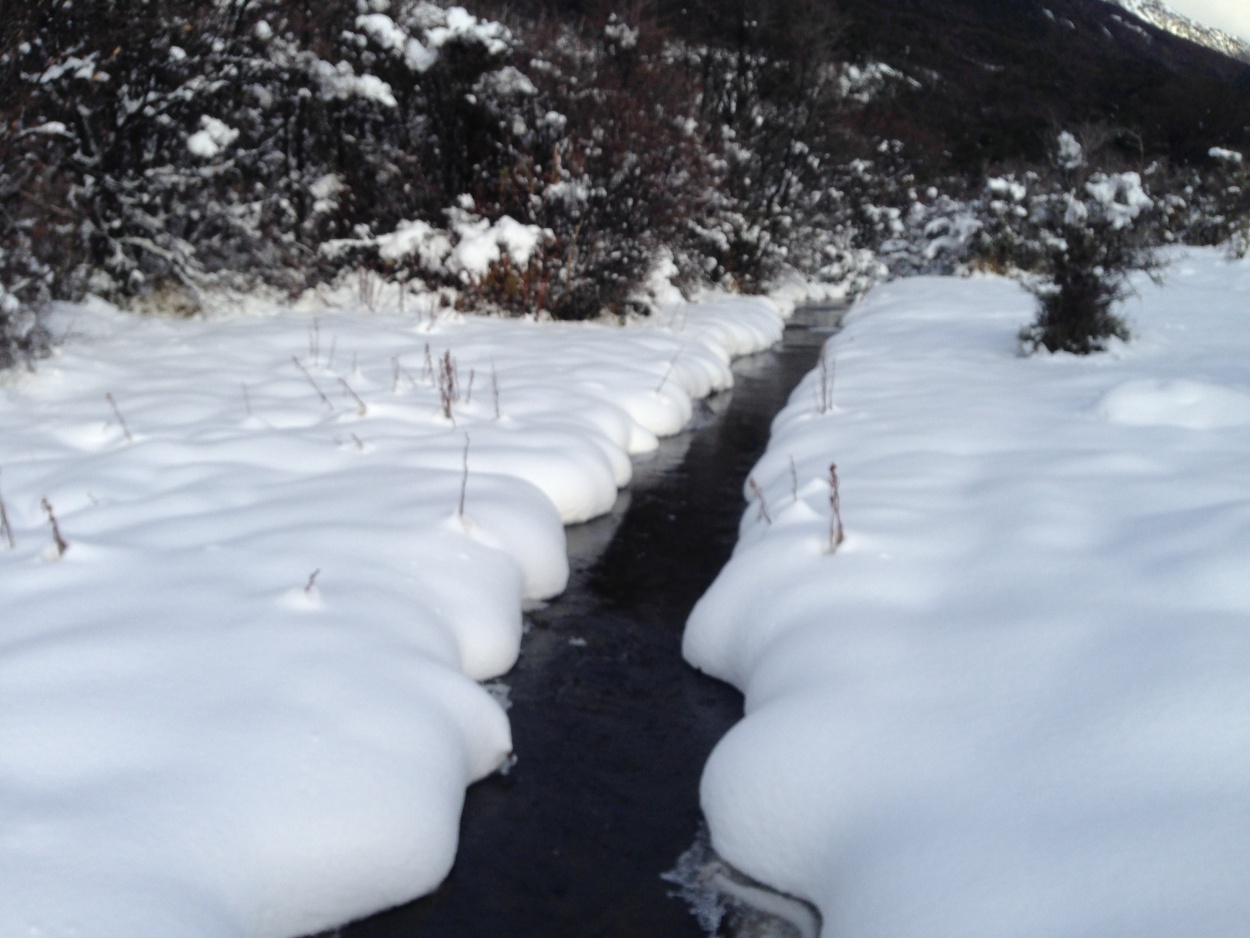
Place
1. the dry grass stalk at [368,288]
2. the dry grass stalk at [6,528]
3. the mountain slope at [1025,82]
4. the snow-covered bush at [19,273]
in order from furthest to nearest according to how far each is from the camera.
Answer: the mountain slope at [1025,82] → the dry grass stalk at [368,288] → the snow-covered bush at [19,273] → the dry grass stalk at [6,528]

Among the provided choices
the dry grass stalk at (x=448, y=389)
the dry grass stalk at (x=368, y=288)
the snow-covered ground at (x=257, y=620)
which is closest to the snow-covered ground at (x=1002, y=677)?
the snow-covered ground at (x=257, y=620)

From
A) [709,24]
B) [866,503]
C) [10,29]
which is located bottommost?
[866,503]

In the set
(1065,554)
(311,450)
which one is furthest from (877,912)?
(311,450)

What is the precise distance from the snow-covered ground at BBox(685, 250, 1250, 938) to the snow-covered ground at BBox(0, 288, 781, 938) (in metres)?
0.90

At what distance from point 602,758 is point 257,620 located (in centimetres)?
118

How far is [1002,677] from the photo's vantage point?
2.80 metres

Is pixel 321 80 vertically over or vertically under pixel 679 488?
over

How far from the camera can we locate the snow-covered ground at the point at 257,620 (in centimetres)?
228

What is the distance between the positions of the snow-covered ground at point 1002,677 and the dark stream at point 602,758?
0.68 feet

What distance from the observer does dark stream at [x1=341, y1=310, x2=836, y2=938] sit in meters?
2.57

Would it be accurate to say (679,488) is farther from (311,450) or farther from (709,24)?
(709,24)

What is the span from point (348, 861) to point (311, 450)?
290 centimetres

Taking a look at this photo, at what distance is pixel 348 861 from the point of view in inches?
96.2

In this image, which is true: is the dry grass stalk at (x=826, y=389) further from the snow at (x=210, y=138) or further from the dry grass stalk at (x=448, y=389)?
the snow at (x=210, y=138)
